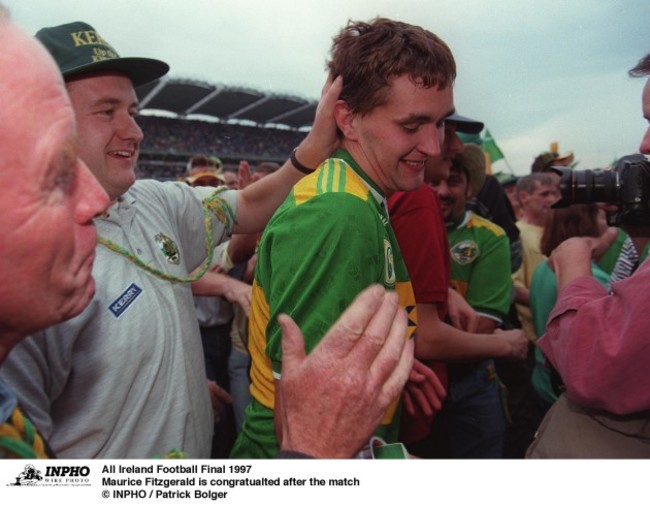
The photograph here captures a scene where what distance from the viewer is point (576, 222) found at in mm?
1965

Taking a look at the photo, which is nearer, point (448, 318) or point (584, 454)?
point (584, 454)

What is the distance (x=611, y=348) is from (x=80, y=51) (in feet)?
4.53

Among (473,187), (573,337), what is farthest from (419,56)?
(473,187)

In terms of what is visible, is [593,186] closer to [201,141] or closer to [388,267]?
[388,267]

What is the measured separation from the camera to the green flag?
194 inches

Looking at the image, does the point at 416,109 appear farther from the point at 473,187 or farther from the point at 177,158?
the point at 177,158

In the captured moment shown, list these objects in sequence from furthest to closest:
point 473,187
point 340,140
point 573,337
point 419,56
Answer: point 473,187
point 340,140
point 419,56
point 573,337

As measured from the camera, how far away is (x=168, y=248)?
125 cm

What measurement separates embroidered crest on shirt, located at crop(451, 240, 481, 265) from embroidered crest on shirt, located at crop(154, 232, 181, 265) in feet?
3.98

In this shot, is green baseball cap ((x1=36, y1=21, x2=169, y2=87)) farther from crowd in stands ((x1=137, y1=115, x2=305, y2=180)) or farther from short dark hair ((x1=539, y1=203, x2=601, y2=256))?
crowd in stands ((x1=137, y1=115, x2=305, y2=180))

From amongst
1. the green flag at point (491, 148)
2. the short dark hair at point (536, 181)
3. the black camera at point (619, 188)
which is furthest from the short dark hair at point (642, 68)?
the green flag at point (491, 148)

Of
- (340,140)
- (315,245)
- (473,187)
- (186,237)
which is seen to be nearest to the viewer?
(315,245)

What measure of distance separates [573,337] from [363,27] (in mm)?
923

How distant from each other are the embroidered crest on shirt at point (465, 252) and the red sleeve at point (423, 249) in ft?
2.13
